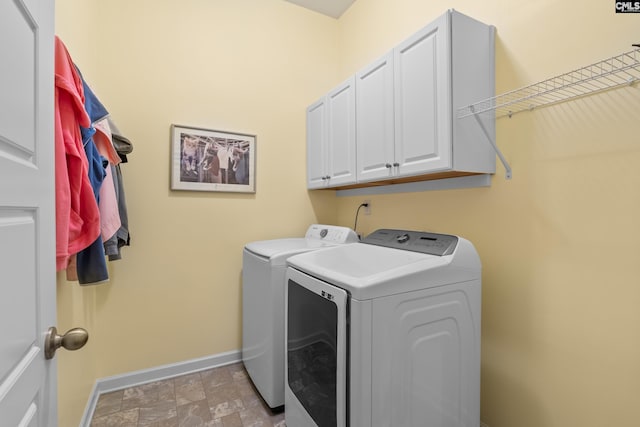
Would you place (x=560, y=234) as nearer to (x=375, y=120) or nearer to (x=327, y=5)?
(x=375, y=120)

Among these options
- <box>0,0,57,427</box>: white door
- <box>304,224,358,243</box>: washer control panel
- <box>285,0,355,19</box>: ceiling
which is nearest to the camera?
<box>0,0,57,427</box>: white door

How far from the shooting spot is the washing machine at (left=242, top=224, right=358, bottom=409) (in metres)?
1.80

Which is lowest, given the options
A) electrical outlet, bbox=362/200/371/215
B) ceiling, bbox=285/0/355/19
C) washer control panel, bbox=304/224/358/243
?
washer control panel, bbox=304/224/358/243

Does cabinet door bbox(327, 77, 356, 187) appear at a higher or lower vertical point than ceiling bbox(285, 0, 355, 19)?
lower

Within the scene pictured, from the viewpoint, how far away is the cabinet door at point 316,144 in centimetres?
246

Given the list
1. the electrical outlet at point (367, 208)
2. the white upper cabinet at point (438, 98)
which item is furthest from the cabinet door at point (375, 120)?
the electrical outlet at point (367, 208)

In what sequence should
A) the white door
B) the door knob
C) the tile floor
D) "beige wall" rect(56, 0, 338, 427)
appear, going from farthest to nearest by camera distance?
1. "beige wall" rect(56, 0, 338, 427)
2. the tile floor
3. the door knob
4. the white door

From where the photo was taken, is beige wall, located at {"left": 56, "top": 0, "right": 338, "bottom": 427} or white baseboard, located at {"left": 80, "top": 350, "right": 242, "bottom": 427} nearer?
white baseboard, located at {"left": 80, "top": 350, "right": 242, "bottom": 427}

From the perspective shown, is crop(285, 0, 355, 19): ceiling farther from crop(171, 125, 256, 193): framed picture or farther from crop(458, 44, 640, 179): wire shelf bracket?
crop(458, 44, 640, 179): wire shelf bracket

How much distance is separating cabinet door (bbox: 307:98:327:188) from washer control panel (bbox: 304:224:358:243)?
36cm

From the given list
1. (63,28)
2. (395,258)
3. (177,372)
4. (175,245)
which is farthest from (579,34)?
(177,372)

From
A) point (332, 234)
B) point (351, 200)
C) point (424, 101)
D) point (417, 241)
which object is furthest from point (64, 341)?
point (351, 200)

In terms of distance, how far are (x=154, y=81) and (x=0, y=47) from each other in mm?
1941

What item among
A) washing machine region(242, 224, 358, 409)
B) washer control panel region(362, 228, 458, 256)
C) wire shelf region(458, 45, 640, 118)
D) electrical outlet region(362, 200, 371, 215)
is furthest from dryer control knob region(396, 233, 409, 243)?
electrical outlet region(362, 200, 371, 215)
